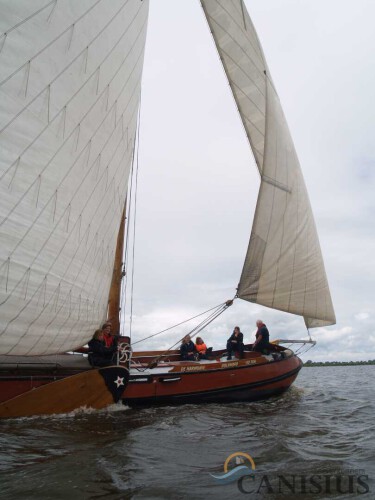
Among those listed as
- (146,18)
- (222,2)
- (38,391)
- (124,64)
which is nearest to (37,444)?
(38,391)

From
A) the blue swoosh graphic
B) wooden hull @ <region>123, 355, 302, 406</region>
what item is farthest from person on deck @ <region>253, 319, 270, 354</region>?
the blue swoosh graphic

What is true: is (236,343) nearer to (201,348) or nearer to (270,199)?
(201,348)

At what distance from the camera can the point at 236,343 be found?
1185 cm

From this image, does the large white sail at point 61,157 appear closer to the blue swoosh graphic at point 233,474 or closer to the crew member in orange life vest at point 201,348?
the blue swoosh graphic at point 233,474

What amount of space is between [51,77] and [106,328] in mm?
4912

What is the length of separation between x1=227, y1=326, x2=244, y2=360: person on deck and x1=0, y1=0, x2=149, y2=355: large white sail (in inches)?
208

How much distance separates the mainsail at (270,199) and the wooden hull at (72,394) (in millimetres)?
5016

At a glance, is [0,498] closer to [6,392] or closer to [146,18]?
[6,392]

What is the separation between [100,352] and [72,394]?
1.02 meters

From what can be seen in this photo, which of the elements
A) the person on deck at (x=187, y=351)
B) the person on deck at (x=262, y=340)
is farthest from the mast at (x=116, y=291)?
the person on deck at (x=262, y=340)

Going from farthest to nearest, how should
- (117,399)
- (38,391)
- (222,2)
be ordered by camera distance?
1. (222,2)
2. (117,399)
3. (38,391)

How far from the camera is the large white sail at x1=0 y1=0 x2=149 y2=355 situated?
511 centimetres

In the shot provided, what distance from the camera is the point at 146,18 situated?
323 inches

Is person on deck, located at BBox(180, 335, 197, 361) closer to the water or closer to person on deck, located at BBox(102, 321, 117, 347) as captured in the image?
the water
